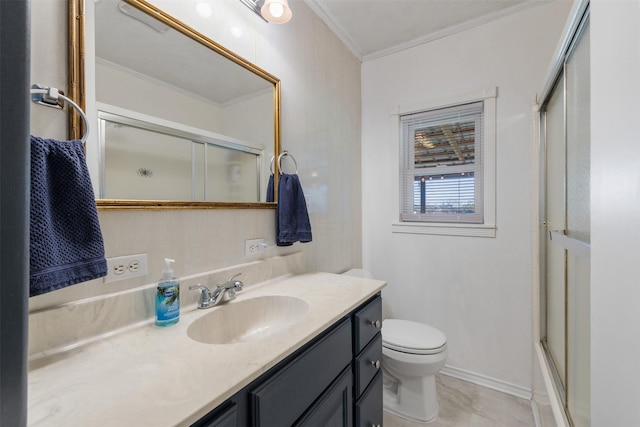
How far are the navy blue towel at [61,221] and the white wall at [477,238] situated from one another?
74.7 inches

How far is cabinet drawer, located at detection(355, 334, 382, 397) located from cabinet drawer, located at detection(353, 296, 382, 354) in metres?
0.04

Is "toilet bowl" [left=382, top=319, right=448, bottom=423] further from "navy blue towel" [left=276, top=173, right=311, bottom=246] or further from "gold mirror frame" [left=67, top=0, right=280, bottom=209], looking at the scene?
"gold mirror frame" [left=67, top=0, right=280, bottom=209]

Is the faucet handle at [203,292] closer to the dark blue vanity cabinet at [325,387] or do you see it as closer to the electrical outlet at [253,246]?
the electrical outlet at [253,246]

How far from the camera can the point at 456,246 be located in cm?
197

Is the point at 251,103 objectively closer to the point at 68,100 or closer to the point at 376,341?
the point at 68,100

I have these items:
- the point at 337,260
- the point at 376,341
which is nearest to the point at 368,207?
the point at 337,260

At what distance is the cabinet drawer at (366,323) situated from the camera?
1080 mm

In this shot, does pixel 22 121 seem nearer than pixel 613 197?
Yes

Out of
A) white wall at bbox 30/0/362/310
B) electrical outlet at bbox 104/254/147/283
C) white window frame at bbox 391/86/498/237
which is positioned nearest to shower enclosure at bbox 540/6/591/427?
white window frame at bbox 391/86/498/237

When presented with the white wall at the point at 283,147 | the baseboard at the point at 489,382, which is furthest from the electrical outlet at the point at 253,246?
the baseboard at the point at 489,382

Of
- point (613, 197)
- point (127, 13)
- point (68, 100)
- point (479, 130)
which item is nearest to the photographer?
point (613, 197)

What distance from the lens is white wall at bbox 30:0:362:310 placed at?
2.44 ft

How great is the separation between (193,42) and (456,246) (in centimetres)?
193

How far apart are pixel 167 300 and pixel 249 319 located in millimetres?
346
